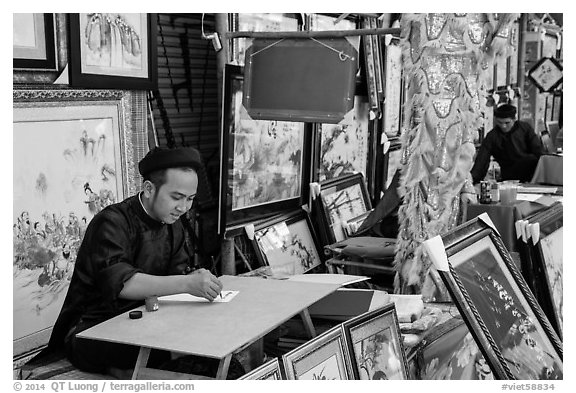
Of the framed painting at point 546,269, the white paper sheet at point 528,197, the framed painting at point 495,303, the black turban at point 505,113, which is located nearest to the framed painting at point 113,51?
the framed painting at point 495,303

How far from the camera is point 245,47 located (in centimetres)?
443

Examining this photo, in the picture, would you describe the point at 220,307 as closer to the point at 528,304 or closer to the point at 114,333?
the point at 114,333

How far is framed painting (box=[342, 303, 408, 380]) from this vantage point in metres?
2.44

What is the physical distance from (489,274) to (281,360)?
2.67 feet

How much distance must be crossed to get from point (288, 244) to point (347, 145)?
1651 mm

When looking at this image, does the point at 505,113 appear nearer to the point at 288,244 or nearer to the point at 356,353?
the point at 288,244

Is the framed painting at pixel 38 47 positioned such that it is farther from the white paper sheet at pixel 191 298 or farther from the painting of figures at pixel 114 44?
the white paper sheet at pixel 191 298

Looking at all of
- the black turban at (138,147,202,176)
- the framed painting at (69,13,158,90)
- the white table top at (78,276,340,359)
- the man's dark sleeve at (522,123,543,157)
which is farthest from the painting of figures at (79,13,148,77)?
the man's dark sleeve at (522,123,543,157)

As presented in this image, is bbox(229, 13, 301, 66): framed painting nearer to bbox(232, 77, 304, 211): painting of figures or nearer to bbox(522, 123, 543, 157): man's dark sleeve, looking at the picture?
bbox(232, 77, 304, 211): painting of figures

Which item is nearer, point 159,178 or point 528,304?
point 528,304

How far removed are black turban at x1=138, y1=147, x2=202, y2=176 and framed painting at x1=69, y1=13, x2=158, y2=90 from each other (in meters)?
0.93

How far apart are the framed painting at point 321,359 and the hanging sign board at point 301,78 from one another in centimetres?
197

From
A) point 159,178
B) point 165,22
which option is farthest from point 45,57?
point 165,22

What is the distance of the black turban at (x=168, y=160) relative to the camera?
2693 millimetres
